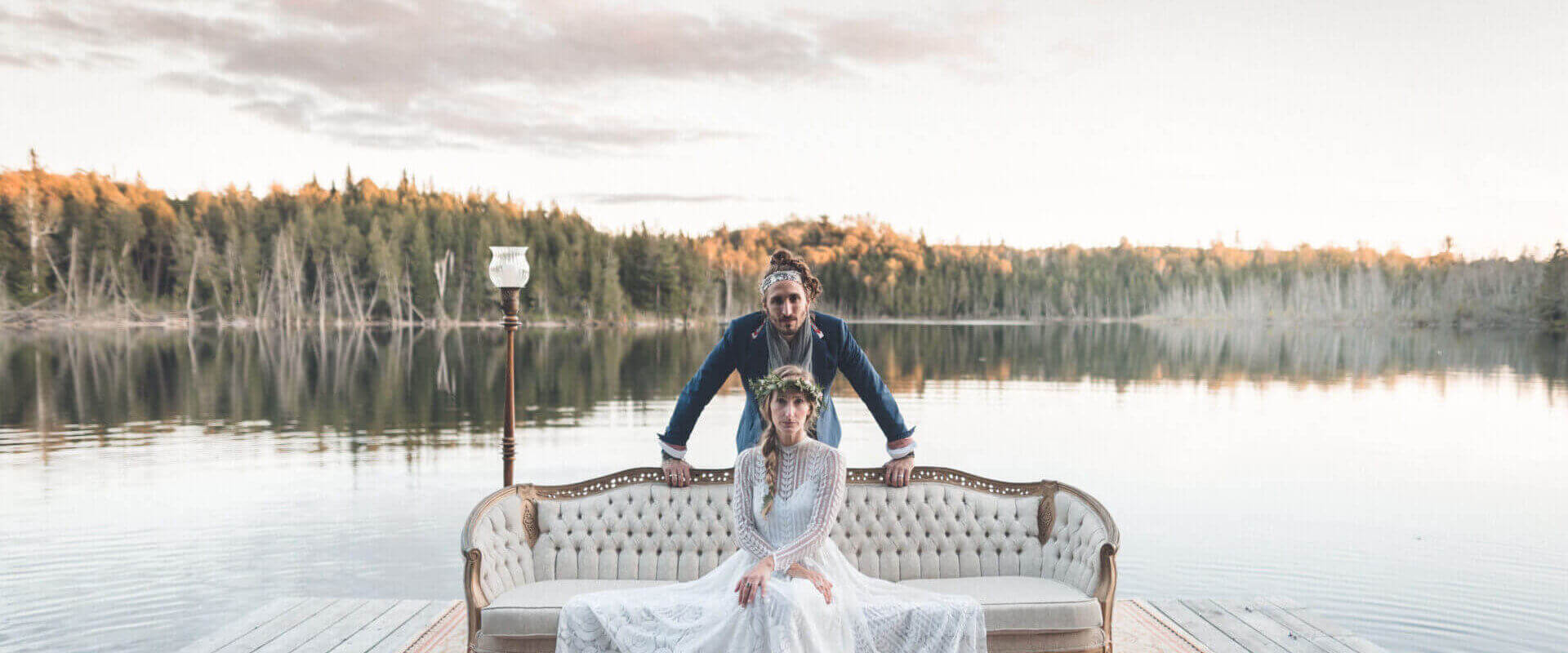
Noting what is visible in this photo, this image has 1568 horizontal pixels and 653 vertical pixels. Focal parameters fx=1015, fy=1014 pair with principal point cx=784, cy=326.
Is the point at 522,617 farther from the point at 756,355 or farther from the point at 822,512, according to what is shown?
the point at 756,355

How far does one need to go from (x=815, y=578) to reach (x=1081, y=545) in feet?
4.25

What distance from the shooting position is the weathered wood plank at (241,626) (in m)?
4.23

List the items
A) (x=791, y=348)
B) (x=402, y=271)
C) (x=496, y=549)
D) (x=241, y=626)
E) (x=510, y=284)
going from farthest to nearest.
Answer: (x=402, y=271), (x=510, y=284), (x=241, y=626), (x=791, y=348), (x=496, y=549)

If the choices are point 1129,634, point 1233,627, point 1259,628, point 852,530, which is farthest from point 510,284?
point 1259,628

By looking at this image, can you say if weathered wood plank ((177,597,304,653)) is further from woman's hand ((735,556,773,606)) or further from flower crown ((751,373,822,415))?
flower crown ((751,373,822,415))

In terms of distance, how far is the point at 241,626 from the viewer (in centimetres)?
455

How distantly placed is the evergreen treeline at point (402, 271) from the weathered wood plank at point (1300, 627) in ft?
188

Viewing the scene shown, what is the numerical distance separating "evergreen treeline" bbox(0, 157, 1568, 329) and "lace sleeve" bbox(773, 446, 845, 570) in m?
58.1

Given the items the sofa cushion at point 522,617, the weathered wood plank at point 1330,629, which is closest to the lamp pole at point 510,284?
the sofa cushion at point 522,617

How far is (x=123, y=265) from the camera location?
5759 centimetres

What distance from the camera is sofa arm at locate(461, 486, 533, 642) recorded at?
369 centimetres

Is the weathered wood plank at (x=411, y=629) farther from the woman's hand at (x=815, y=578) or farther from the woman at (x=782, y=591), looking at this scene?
the woman's hand at (x=815, y=578)

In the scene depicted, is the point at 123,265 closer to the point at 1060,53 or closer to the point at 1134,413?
the point at 1060,53

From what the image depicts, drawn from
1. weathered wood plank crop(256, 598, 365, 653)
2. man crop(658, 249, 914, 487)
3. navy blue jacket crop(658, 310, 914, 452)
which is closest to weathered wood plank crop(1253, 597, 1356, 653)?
man crop(658, 249, 914, 487)
